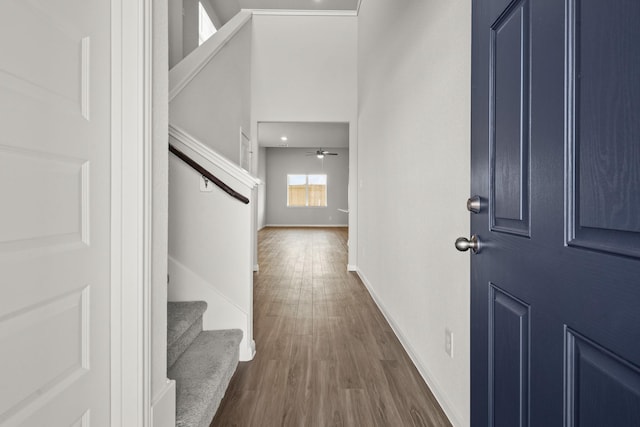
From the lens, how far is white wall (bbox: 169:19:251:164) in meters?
3.02

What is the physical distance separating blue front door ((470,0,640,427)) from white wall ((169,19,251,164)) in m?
2.26

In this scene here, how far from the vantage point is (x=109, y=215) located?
109 cm

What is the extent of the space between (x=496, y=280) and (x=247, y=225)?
1631 millimetres

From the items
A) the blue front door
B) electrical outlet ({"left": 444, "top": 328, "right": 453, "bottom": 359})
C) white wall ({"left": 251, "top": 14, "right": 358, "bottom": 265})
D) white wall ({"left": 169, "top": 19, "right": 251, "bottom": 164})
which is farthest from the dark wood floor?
white wall ({"left": 251, "top": 14, "right": 358, "bottom": 265})

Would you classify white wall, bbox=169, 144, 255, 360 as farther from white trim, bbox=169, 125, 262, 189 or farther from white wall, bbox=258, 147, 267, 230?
white wall, bbox=258, 147, 267, 230

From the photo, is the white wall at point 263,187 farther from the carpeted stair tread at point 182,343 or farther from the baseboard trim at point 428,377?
the carpeted stair tread at point 182,343

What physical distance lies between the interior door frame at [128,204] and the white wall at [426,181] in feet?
4.21

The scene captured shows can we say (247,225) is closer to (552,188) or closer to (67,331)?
(67,331)

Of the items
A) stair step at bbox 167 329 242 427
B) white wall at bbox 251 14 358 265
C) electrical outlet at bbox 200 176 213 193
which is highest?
white wall at bbox 251 14 358 265

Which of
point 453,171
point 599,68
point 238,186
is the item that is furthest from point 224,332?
point 599,68

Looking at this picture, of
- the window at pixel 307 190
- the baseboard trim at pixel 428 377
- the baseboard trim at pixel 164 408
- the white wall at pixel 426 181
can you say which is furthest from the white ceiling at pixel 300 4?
the window at pixel 307 190

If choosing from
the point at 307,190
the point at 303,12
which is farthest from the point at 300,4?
the point at 307,190

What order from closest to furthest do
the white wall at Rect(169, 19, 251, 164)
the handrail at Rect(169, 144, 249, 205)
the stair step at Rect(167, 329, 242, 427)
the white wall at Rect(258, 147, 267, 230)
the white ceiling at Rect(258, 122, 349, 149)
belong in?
the stair step at Rect(167, 329, 242, 427), the handrail at Rect(169, 144, 249, 205), the white wall at Rect(169, 19, 251, 164), the white ceiling at Rect(258, 122, 349, 149), the white wall at Rect(258, 147, 267, 230)

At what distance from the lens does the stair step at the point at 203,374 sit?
58.3 inches
